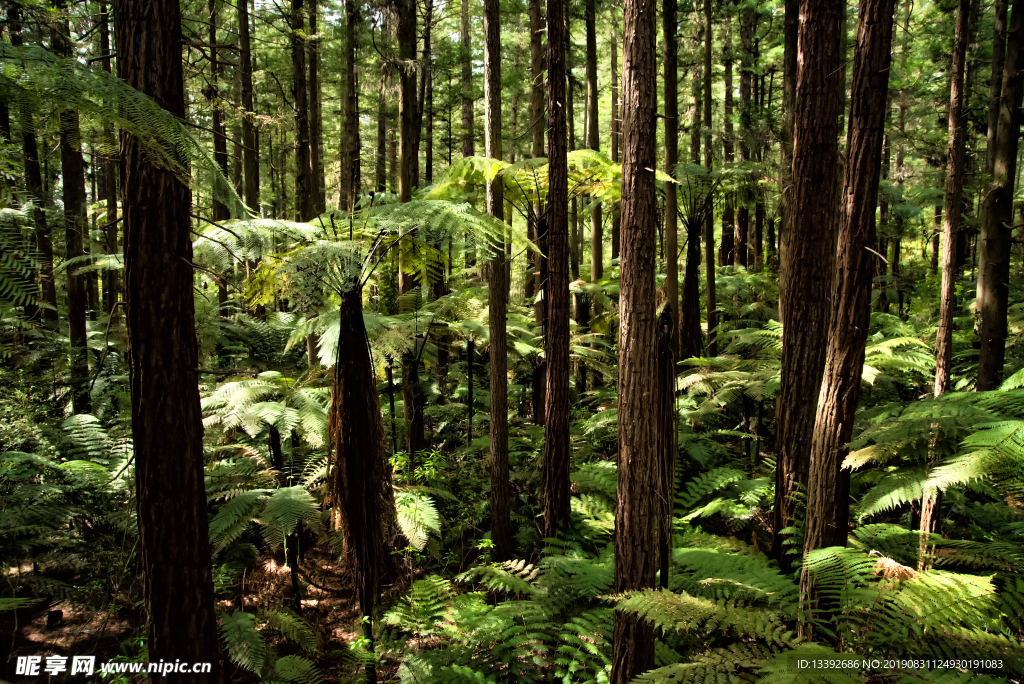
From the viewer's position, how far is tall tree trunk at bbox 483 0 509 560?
5.43 metres

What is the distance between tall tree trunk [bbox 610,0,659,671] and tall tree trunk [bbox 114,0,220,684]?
2.48 meters

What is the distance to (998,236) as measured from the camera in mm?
7660

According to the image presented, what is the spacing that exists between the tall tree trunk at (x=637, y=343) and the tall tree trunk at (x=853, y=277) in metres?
1.26

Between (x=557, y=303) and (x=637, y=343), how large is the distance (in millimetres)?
2133

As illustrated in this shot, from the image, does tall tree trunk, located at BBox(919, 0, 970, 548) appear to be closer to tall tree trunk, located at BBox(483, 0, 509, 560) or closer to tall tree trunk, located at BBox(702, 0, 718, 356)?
Result: tall tree trunk, located at BBox(702, 0, 718, 356)

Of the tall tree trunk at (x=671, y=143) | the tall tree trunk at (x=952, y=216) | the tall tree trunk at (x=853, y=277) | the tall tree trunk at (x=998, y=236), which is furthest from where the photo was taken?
the tall tree trunk at (x=671, y=143)

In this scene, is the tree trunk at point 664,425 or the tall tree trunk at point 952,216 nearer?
the tree trunk at point 664,425

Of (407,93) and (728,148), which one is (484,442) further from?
(728,148)

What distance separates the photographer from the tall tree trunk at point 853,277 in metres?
3.76

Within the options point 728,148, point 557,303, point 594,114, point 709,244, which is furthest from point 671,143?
point 728,148

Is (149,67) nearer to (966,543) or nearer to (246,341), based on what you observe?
(966,543)

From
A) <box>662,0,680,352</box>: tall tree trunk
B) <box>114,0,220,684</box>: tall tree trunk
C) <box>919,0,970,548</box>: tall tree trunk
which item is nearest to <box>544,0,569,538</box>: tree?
<box>114,0,220,684</box>: tall tree trunk

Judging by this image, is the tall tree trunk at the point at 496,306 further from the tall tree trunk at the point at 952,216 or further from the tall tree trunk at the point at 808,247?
the tall tree trunk at the point at 952,216

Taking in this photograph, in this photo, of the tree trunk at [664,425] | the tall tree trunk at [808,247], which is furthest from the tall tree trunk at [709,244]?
the tree trunk at [664,425]
